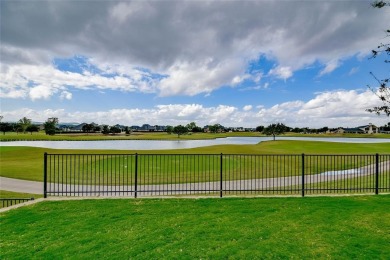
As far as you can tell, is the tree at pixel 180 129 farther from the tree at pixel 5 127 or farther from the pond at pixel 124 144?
the tree at pixel 5 127

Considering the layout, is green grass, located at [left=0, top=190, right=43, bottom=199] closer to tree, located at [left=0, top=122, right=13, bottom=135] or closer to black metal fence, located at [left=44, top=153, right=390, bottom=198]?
black metal fence, located at [left=44, top=153, right=390, bottom=198]

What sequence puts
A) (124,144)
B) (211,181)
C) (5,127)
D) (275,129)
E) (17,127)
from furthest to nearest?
1. (17,127)
2. (5,127)
3. (275,129)
4. (124,144)
5. (211,181)

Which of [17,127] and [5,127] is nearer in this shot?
[5,127]

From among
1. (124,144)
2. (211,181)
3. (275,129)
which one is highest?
(275,129)

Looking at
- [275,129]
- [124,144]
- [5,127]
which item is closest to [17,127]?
[5,127]

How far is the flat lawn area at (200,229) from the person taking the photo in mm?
5445

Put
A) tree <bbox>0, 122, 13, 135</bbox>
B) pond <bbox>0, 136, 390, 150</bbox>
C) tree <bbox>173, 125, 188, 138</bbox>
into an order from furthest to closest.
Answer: tree <bbox>0, 122, 13, 135</bbox> → tree <bbox>173, 125, 188, 138</bbox> → pond <bbox>0, 136, 390, 150</bbox>

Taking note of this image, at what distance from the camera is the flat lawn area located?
5.45 meters

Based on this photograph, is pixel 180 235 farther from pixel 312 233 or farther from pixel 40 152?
pixel 40 152

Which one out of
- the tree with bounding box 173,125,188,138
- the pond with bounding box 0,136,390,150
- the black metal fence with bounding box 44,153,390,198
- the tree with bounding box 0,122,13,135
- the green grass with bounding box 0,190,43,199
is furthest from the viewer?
the tree with bounding box 0,122,13,135

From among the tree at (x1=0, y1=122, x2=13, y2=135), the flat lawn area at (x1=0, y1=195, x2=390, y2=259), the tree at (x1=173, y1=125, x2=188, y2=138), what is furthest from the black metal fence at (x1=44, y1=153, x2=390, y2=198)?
the tree at (x1=0, y1=122, x2=13, y2=135)

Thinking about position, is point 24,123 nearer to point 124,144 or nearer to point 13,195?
point 124,144

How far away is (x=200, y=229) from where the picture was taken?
6.56 metres

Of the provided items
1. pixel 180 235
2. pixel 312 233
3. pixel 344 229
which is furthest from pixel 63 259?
pixel 344 229
